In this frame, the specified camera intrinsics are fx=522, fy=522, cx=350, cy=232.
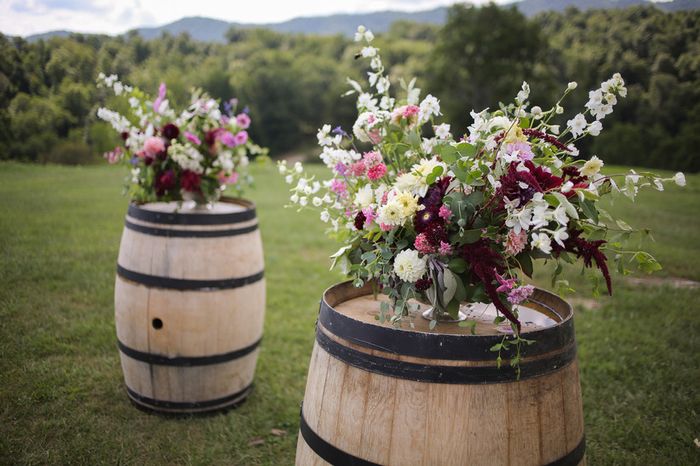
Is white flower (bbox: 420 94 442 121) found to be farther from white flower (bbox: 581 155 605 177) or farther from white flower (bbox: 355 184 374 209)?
white flower (bbox: 581 155 605 177)

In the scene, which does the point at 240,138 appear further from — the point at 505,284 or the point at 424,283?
the point at 505,284

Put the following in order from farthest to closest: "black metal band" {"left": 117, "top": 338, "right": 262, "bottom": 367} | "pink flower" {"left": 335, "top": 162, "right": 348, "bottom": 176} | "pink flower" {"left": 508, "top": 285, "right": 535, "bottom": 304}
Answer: "black metal band" {"left": 117, "top": 338, "right": 262, "bottom": 367}
"pink flower" {"left": 335, "top": 162, "right": 348, "bottom": 176}
"pink flower" {"left": 508, "top": 285, "right": 535, "bottom": 304}

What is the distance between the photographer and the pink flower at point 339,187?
2305 mm

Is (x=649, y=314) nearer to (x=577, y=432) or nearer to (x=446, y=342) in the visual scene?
(x=577, y=432)

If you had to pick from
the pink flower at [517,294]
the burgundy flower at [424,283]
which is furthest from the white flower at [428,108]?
the pink flower at [517,294]

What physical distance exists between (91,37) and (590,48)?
21.8ft

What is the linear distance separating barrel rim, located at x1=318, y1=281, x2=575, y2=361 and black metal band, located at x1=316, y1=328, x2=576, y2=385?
0.03 meters

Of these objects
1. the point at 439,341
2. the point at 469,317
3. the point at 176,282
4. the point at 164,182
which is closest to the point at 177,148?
the point at 164,182

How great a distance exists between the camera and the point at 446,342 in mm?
1690

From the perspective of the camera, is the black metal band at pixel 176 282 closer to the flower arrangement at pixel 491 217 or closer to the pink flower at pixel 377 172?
the flower arrangement at pixel 491 217

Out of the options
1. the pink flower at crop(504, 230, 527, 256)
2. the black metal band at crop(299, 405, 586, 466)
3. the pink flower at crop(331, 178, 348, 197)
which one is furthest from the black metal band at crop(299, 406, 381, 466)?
the pink flower at crop(331, 178, 348, 197)

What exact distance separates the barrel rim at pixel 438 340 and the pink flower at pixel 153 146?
2.35 meters

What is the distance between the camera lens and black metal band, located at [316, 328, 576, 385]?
1692 millimetres

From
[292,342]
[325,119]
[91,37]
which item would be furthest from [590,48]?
[325,119]
